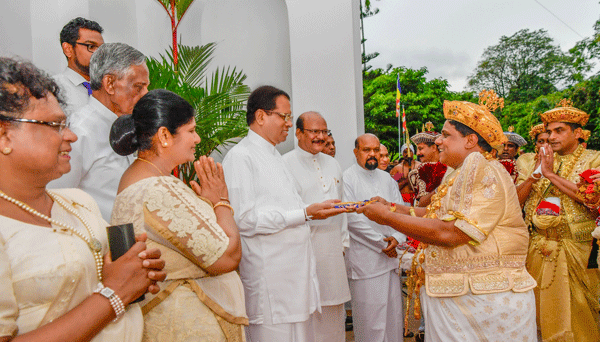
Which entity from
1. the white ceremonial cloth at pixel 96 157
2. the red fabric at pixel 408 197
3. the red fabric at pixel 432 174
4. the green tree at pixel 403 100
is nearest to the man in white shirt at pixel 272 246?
the white ceremonial cloth at pixel 96 157

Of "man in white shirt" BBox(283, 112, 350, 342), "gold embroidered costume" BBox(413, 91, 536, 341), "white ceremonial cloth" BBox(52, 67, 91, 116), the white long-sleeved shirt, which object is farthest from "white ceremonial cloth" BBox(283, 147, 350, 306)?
"white ceremonial cloth" BBox(52, 67, 91, 116)

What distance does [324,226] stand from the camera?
4.37 metres

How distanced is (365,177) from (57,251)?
4192 mm

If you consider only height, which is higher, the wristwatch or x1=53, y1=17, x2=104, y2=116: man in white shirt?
x1=53, y1=17, x2=104, y2=116: man in white shirt

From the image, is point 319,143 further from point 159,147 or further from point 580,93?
point 580,93

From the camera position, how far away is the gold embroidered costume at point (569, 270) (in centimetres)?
459

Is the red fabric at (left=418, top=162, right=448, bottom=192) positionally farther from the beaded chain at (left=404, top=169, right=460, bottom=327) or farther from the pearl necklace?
the pearl necklace

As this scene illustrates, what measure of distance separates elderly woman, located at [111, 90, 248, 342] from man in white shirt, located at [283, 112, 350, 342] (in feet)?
6.70

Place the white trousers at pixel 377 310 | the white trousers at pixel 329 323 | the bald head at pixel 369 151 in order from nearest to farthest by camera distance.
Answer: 1. the white trousers at pixel 329 323
2. the white trousers at pixel 377 310
3. the bald head at pixel 369 151

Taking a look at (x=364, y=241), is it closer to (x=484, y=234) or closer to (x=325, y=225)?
(x=325, y=225)

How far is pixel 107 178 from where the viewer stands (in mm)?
2768

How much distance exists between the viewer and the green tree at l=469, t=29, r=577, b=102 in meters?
31.3

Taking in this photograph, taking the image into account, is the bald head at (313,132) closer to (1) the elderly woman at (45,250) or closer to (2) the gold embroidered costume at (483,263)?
(2) the gold embroidered costume at (483,263)

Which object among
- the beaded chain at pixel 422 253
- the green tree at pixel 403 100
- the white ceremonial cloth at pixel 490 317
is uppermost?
the green tree at pixel 403 100
